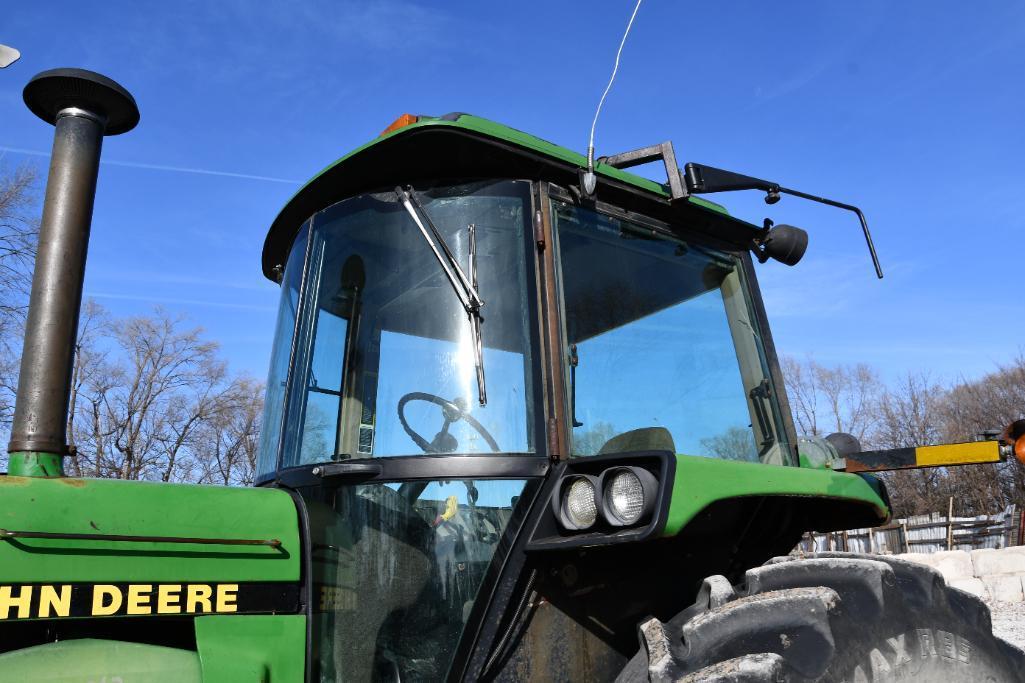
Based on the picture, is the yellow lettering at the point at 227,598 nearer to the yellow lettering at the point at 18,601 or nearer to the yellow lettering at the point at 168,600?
the yellow lettering at the point at 168,600

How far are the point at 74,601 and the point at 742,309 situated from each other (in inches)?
91.3

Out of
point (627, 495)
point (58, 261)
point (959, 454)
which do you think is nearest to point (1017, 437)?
point (959, 454)

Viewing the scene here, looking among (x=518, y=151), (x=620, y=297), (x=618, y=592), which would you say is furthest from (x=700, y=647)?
(x=518, y=151)

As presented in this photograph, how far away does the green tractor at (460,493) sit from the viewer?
6.85 feet

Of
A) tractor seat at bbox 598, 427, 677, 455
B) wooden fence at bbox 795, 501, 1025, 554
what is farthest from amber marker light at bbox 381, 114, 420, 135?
wooden fence at bbox 795, 501, 1025, 554

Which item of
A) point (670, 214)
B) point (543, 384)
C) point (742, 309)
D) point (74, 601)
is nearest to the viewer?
point (74, 601)

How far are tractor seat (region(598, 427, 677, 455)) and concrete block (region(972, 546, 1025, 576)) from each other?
10728mm

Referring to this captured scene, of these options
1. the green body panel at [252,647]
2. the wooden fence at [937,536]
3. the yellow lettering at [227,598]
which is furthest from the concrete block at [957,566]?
the yellow lettering at [227,598]

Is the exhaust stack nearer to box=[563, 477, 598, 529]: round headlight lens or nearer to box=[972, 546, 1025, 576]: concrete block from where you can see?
box=[563, 477, 598, 529]: round headlight lens

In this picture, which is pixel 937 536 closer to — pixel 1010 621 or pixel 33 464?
pixel 1010 621

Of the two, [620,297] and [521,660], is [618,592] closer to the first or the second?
[521,660]

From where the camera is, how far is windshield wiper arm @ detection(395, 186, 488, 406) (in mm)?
2412

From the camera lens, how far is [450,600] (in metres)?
2.27

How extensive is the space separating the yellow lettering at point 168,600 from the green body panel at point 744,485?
1.22 meters
